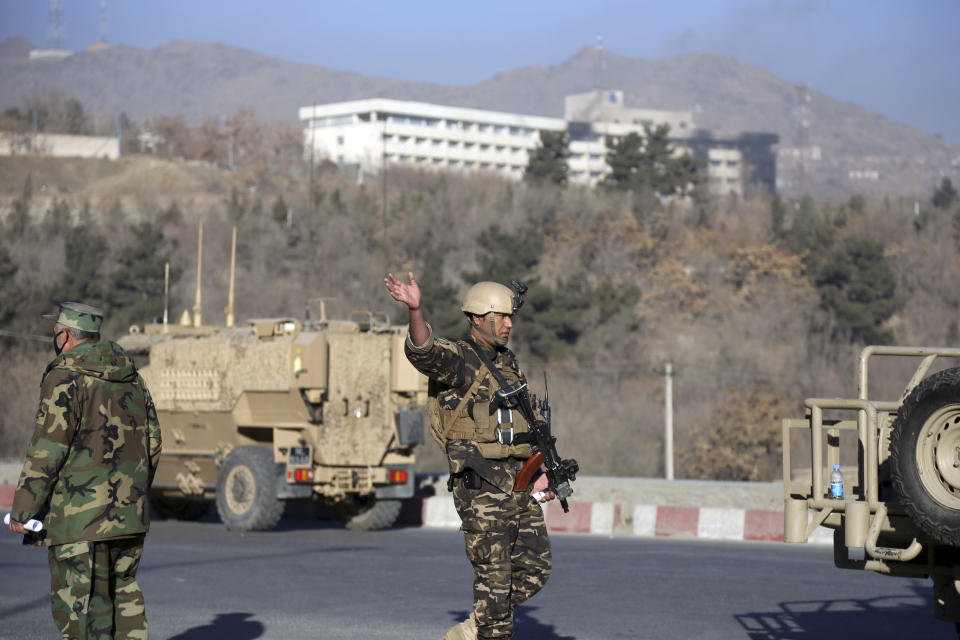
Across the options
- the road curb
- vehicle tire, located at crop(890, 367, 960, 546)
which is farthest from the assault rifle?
the road curb

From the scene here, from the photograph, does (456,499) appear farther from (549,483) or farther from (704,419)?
(704,419)

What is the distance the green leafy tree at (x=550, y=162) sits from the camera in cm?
7600

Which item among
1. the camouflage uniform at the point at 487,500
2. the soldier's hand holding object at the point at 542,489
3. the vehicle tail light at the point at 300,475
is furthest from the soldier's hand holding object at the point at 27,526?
the vehicle tail light at the point at 300,475

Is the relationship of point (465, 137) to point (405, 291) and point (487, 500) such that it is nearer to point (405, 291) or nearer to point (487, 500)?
point (487, 500)

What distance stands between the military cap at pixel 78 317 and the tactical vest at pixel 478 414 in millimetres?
1743

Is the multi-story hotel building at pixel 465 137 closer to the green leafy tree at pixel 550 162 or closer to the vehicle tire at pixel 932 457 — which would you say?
the green leafy tree at pixel 550 162

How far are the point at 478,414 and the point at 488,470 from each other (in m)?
0.28

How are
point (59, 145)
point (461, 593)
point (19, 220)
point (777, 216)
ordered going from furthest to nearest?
point (59, 145) < point (777, 216) < point (19, 220) < point (461, 593)

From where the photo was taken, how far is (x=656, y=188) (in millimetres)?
73375

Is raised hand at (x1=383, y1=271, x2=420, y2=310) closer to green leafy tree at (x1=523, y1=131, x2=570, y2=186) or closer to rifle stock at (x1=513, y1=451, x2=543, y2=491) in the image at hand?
rifle stock at (x1=513, y1=451, x2=543, y2=491)

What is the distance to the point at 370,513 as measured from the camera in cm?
1714

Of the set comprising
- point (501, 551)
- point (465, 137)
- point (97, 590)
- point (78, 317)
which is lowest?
point (97, 590)

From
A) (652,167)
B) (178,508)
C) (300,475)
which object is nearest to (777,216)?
(652,167)

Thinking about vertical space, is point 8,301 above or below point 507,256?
below
